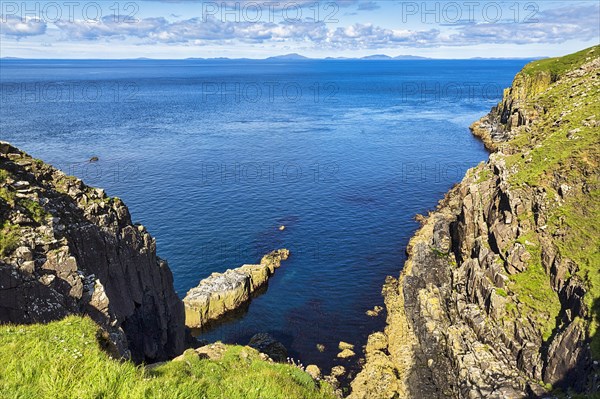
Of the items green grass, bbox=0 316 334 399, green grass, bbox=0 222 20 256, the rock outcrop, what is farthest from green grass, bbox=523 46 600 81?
green grass, bbox=0 222 20 256

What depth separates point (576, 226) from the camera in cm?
4428

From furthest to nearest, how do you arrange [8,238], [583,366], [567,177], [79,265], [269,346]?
1. [269,346]
2. [567,177]
3. [583,366]
4. [79,265]
5. [8,238]

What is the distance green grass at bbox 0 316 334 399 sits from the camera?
43.3 feet

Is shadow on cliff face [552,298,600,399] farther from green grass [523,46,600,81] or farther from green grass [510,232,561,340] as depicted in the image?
green grass [523,46,600,81]

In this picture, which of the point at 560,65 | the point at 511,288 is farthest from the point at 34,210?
the point at 560,65

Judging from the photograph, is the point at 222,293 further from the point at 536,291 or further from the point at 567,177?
the point at 567,177

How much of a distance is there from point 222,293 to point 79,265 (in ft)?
107

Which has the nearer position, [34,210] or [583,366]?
[34,210]

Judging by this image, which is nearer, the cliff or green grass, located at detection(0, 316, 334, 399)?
green grass, located at detection(0, 316, 334, 399)

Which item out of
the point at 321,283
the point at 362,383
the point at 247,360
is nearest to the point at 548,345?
the point at 362,383

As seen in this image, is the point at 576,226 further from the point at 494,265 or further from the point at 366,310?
the point at 366,310

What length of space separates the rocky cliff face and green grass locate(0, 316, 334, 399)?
2605mm

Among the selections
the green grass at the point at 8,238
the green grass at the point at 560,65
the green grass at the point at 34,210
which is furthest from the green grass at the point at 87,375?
the green grass at the point at 560,65

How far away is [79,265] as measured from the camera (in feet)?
95.8
